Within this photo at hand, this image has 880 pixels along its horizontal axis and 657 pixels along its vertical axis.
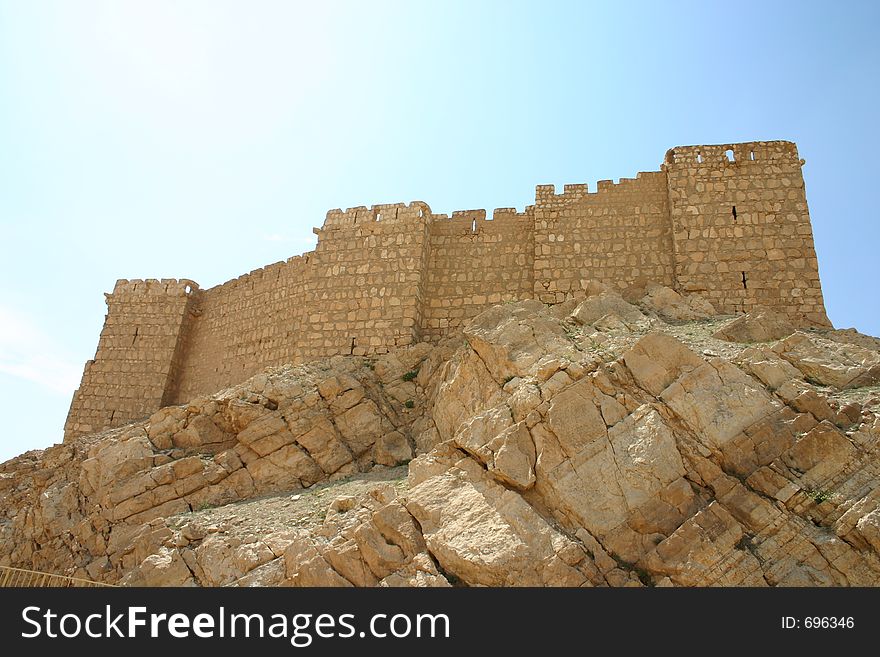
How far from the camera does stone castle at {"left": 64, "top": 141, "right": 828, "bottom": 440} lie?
45.2 feet

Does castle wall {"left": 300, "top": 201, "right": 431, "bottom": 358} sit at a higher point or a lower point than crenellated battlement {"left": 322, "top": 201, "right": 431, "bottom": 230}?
lower

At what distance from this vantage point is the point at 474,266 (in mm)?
15602

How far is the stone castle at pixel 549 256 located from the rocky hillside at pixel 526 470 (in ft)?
3.87

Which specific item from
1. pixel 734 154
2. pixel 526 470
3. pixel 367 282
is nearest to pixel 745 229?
pixel 734 154

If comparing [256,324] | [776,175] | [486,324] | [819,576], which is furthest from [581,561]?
[256,324]

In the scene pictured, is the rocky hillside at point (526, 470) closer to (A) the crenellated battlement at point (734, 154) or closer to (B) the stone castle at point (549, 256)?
(B) the stone castle at point (549, 256)

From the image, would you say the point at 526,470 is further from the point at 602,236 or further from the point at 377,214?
the point at 377,214

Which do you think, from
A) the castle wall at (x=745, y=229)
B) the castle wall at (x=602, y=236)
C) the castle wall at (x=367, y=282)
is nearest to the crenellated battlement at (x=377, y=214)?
the castle wall at (x=367, y=282)

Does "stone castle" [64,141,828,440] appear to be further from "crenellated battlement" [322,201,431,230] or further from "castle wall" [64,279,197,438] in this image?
"castle wall" [64,279,197,438]

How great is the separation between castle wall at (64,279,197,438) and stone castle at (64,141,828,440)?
2459 mm

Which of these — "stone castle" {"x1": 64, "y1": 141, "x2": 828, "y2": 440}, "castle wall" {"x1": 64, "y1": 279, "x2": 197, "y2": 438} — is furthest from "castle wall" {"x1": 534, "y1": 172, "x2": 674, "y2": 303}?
"castle wall" {"x1": 64, "y1": 279, "x2": 197, "y2": 438}

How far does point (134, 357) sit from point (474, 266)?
10873 mm

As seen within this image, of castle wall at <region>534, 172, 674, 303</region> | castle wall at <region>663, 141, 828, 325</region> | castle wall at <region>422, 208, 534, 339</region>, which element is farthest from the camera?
castle wall at <region>422, 208, 534, 339</region>
